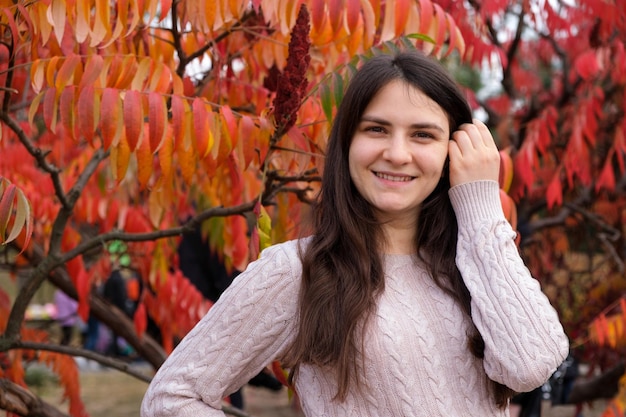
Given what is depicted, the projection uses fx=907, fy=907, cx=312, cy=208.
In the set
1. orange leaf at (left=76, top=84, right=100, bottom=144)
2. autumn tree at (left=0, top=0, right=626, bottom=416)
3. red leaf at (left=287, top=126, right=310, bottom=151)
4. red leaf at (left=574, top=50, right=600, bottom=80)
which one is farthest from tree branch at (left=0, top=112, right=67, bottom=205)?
red leaf at (left=574, top=50, right=600, bottom=80)

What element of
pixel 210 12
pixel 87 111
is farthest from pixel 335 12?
pixel 87 111

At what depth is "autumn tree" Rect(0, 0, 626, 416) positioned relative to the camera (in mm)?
2619

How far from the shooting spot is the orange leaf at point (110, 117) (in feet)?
8.32

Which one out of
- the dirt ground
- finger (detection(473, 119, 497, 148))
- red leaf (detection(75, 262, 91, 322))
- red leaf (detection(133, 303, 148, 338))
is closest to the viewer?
finger (detection(473, 119, 497, 148))

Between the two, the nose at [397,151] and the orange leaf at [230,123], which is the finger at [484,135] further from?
the orange leaf at [230,123]

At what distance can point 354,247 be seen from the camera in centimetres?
214

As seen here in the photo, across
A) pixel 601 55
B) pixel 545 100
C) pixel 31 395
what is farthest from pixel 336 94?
pixel 545 100

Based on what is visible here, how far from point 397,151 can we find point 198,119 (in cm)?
78

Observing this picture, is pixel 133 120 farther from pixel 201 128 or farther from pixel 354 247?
pixel 354 247

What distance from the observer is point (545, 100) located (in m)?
5.82

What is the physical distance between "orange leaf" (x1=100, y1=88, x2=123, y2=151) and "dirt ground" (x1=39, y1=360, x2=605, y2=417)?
248 inches

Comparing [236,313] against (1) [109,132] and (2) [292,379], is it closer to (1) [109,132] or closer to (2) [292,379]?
(2) [292,379]

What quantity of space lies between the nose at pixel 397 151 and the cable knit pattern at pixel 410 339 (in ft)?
0.58

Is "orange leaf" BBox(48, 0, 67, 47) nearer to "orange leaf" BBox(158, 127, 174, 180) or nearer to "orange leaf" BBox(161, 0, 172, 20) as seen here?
"orange leaf" BBox(161, 0, 172, 20)
